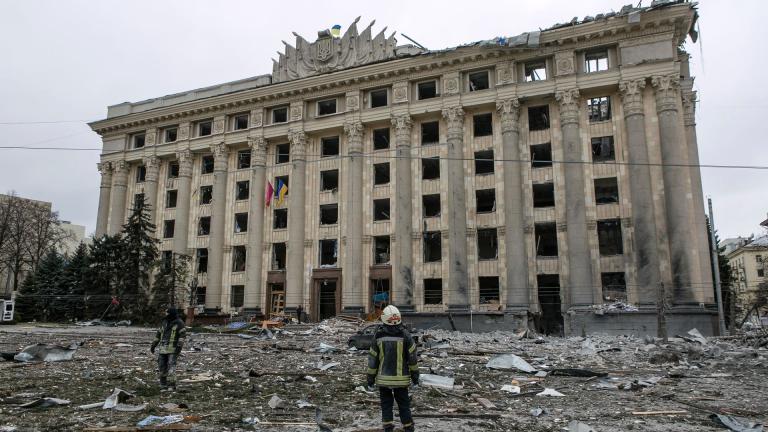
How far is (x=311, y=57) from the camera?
1547 inches

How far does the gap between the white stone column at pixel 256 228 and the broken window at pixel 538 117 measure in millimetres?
19036

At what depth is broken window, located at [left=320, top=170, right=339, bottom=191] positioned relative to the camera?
3850cm

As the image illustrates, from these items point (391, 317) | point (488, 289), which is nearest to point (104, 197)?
point (488, 289)

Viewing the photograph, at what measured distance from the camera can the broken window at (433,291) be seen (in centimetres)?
3388

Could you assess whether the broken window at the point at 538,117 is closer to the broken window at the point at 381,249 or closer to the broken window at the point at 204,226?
the broken window at the point at 381,249

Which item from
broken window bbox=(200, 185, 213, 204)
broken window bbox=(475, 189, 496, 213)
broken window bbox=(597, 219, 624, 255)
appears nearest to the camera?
broken window bbox=(597, 219, 624, 255)

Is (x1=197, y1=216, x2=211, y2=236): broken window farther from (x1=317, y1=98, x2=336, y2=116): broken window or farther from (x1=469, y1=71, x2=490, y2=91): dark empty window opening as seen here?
(x1=469, y1=71, x2=490, y2=91): dark empty window opening

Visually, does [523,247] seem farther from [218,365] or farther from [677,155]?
[218,365]

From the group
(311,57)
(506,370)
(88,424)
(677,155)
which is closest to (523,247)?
(677,155)

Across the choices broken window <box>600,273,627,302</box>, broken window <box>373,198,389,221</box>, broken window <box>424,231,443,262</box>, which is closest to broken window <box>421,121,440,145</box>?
broken window <box>373,198,389,221</box>

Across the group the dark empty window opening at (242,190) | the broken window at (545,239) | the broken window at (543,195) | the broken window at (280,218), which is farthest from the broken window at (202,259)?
the broken window at (543,195)

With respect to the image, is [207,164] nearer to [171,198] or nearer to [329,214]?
[171,198]

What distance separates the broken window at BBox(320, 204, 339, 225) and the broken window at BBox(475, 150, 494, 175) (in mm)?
10105

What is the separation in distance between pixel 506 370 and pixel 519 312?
16.4 metres
